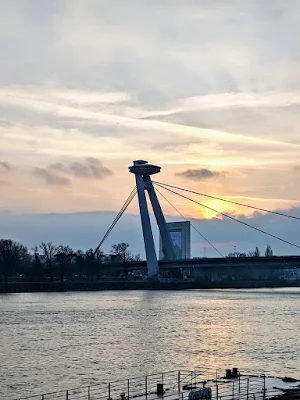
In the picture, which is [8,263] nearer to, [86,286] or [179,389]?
[86,286]

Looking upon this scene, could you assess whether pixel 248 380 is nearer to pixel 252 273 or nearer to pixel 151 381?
pixel 151 381

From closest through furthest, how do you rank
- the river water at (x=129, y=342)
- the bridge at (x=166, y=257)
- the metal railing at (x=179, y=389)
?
1. the metal railing at (x=179, y=389)
2. the river water at (x=129, y=342)
3. the bridge at (x=166, y=257)

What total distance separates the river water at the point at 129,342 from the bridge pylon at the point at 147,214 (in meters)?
29.1

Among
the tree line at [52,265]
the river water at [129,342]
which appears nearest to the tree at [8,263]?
the tree line at [52,265]

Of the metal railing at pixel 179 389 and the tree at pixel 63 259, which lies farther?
the tree at pixel 63 259

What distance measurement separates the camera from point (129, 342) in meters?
38.3

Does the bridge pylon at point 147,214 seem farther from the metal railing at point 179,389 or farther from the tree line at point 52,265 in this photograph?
the metal railing at point 179,389

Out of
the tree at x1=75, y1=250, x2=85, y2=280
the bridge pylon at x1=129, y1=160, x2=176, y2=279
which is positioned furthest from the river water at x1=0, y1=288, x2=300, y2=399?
the tree at x1=75, y1=250, x2=85, y2=280

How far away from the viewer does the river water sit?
93.7 feet

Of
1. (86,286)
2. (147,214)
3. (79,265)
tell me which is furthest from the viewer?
(79,265)

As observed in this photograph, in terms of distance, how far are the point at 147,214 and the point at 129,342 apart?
5343 centimetres

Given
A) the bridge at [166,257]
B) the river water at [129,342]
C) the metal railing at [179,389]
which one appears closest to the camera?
the metal railing at [179,389]

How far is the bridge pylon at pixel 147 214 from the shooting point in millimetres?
91500

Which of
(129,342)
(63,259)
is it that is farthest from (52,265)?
(129,342)
